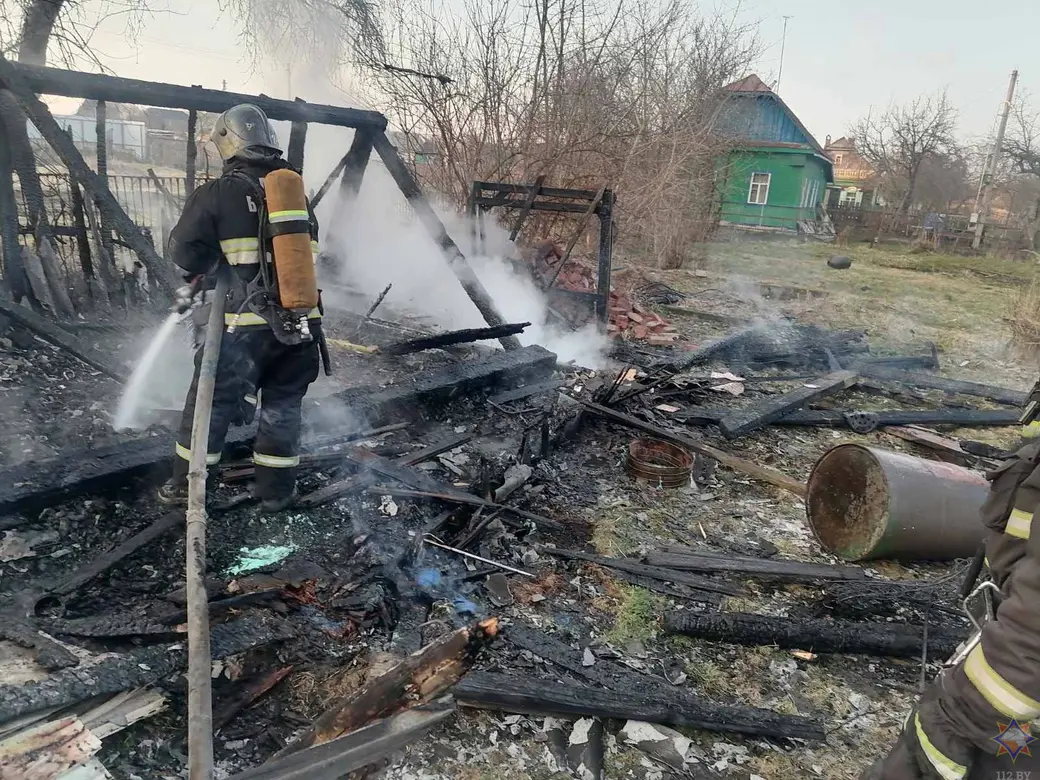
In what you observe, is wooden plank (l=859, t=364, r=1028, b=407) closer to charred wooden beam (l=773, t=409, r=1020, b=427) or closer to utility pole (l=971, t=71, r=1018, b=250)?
charred wooden beam (l=773, t=409, r=1020, b=427)

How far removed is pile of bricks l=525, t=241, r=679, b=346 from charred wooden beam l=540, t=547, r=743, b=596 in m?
5.79

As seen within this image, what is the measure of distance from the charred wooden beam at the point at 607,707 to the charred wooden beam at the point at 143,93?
16.3 feet

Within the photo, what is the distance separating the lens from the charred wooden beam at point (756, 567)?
4.12 m

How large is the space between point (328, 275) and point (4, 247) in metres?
4.05

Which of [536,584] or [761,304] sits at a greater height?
[761,304]

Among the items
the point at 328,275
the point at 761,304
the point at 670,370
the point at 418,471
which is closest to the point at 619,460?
the point at 418,471

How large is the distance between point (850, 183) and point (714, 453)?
46432 millimetres

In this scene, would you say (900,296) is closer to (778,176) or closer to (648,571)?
(648,571)

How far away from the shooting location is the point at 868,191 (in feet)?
124

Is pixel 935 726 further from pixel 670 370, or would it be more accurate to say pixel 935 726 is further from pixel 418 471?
pixel 670 370

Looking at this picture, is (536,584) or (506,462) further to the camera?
(506,462)

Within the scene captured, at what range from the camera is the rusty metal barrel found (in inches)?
161

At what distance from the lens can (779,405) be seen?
683cm

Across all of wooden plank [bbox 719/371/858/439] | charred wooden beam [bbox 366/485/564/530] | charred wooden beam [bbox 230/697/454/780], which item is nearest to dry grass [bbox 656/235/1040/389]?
wooden plank [bbox 719/371/858/439]
